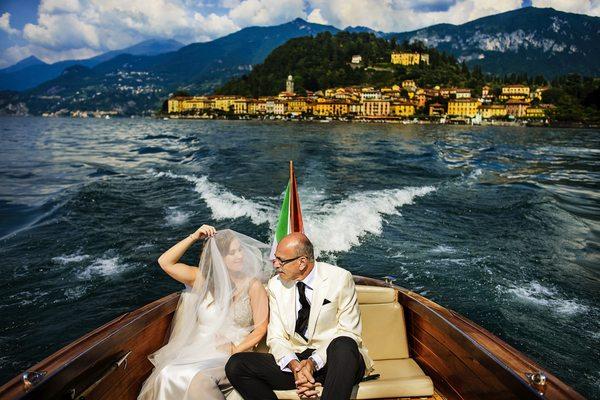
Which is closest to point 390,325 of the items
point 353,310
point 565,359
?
point 353,310

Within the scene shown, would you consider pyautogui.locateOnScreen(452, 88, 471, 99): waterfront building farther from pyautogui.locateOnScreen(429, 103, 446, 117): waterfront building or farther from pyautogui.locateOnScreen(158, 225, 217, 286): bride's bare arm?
pyautogui.locateOnScreen(158, 225, 217, 286): bride's bare arm

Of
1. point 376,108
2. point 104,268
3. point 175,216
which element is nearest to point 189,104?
point 376,108

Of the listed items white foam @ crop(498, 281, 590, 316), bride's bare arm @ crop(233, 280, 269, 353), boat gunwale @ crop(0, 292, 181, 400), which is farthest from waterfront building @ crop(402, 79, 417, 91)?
boat gunwale @ crop(0, 292, 181, 400)

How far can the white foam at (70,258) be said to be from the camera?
841 centimetres

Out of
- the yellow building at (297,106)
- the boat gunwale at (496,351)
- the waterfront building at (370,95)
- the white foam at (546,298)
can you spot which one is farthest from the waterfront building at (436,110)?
the boat gunwale at (496,351)

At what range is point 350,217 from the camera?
11.6 meters

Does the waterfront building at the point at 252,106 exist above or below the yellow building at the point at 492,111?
above

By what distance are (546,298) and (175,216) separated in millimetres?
9124

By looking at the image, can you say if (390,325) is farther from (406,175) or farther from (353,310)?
(406,175)

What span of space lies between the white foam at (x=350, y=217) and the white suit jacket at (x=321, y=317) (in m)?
6.17

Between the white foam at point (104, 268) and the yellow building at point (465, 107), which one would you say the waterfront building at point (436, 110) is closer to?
the yellow building at point (465, 107)

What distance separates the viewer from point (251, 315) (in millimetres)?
3191

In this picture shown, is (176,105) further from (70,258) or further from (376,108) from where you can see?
(70,258)

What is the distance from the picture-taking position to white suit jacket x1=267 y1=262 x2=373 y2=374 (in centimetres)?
289
